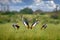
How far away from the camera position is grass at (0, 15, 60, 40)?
2.34 m

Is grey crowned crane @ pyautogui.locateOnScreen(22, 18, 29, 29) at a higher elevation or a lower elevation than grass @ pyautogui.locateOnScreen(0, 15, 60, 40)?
higher

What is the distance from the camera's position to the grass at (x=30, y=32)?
2344 mm

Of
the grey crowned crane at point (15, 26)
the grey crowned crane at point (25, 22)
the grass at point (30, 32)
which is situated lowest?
the grass at point (30, 32)

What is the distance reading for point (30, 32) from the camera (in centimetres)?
238

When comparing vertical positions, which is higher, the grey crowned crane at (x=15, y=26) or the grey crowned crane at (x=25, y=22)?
the grey crowned crane at (x=25, y=22)

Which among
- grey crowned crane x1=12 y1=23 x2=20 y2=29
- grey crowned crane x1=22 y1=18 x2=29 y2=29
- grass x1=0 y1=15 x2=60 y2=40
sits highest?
grey crowned crane x1=22 y1=18 x2=29 y2=29

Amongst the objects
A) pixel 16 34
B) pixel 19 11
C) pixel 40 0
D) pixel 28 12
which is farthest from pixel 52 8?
pixel 16 34

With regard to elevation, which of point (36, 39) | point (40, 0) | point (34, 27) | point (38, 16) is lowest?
point (36, 39)

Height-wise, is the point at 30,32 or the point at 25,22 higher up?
the point at 25,22

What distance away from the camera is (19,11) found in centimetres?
244

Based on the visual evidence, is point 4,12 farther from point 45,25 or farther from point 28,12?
point 45,25

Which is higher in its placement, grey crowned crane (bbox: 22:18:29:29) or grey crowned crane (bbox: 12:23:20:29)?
grey crowned crane (bbox: 22:18:29:29)

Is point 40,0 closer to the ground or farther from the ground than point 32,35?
farther from the ground

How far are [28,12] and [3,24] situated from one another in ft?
1.50
